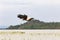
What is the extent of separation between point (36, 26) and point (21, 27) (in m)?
2.61

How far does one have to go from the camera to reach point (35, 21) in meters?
54.4

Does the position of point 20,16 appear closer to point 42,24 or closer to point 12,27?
point 12,27

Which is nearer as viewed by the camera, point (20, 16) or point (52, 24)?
point (20, 16)

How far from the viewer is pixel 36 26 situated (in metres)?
53.8

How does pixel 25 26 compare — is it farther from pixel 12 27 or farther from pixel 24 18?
pixel 24 18

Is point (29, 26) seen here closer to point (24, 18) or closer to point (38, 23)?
point (38, 23)

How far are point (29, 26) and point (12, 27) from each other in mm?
4980

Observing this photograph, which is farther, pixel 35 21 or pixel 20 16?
pixel 35 21

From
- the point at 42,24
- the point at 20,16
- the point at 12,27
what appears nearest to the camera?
the point at 20,16

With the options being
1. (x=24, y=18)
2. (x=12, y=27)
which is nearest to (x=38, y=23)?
(x=12, y=27)

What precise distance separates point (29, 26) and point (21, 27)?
6.08 ft

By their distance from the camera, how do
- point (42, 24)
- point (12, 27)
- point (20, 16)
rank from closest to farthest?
point (20, 16) → point (12, 27) → point (42, 24)

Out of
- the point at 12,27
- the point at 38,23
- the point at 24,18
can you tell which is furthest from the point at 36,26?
the point at 24,18

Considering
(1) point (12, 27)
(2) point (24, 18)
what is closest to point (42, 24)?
(1) point (12, 27)
